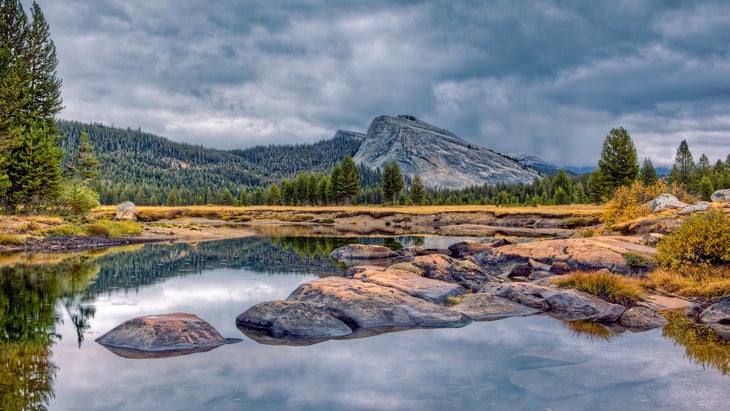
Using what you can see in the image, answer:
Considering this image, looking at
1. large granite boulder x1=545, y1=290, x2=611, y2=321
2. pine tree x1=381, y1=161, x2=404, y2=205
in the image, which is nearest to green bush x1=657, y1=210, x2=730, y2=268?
large granite boulder x1=545, y1=290, x2=611, y2=321

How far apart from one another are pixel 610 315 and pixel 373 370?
341 inches

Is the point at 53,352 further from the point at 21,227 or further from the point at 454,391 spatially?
the point at 21,227

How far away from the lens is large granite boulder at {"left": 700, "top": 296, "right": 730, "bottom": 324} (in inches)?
540

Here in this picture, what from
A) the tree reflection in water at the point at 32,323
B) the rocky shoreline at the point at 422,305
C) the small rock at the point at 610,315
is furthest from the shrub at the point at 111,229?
the small rock at the point at 610,315

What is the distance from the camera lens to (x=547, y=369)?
33.0 feet

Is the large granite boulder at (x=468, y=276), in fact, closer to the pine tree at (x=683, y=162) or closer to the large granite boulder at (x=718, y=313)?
the large granite boulder at (x=718, y=313)

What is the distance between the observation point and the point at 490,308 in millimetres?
15609

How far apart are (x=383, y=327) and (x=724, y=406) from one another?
802 cm

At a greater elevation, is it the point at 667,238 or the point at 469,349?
the point at 667,238

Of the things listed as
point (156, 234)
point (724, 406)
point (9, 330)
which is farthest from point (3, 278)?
point (156, 234)

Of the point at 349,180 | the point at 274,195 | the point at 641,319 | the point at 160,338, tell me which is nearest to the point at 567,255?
the point at 641,319

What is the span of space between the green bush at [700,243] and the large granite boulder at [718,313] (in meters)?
4.59

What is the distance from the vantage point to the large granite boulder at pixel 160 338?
1109 cm

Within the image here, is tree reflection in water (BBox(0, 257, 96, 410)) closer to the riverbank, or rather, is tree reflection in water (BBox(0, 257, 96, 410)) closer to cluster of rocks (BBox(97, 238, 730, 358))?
cluster of rocks (BBox(97, 238, 730, 358))
